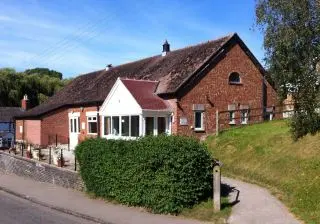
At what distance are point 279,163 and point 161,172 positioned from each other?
493 cm

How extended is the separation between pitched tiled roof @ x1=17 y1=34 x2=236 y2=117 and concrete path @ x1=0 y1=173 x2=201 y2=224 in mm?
9482

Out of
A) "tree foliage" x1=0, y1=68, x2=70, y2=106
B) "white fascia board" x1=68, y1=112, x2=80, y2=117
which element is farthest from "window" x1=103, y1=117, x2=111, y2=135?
"tree foliage" x1=0, y1=68, x2=70, y2=106

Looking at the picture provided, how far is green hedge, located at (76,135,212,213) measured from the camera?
13941 millimetres

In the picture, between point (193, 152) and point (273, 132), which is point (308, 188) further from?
point (273, 132)

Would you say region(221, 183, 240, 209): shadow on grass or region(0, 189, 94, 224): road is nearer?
region(0, 189, 94, 224): road

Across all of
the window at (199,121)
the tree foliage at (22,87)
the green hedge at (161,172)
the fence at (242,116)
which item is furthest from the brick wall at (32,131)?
the green hedge at (161,172)

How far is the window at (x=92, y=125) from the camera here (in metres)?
34.1

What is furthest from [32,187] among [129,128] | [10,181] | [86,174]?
[129,128]

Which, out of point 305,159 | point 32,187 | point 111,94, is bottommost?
point 32,187

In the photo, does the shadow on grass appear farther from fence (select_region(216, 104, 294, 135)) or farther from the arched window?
the arched window

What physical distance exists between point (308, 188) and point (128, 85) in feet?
50.9

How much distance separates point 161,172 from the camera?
46.5ft

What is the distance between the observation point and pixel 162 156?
14070 millimetres

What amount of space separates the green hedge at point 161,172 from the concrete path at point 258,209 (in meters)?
→ 1.12
